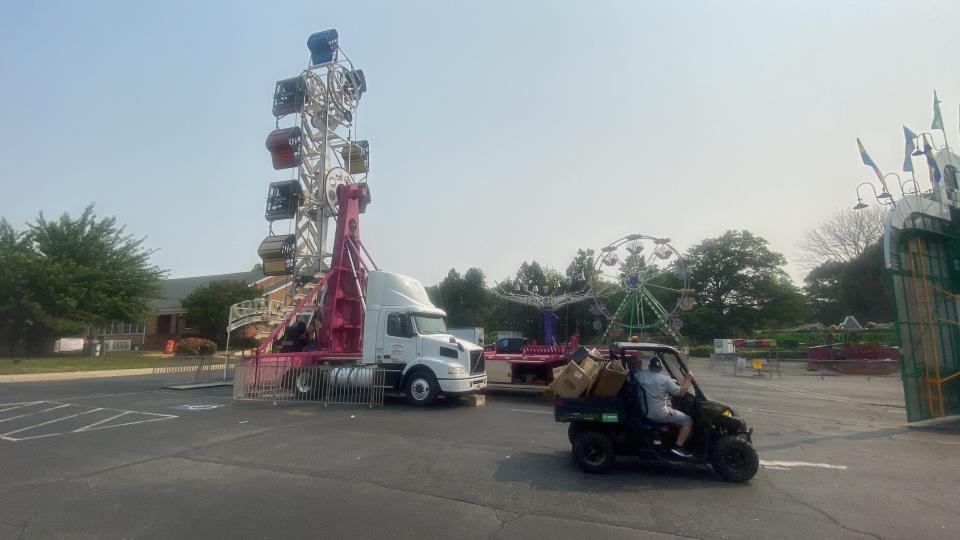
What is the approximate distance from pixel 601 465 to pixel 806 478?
2915 millimetres

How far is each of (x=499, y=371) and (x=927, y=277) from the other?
494 inches

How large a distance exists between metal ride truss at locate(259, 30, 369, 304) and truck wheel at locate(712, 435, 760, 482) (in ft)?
89.0

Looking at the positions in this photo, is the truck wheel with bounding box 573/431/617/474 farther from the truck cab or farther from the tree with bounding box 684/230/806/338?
the tree with bounding box 684/230/806/338

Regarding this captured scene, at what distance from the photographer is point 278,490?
6.23 m

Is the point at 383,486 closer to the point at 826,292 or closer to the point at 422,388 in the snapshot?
the point at 422,388

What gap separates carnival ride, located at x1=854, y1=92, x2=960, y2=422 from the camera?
1352 cm

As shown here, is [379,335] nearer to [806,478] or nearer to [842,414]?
[806,478]

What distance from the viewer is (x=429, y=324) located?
1525cm

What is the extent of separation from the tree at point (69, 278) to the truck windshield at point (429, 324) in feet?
86.7

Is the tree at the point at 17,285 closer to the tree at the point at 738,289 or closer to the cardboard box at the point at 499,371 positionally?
the cardboard box at the point at 499,371

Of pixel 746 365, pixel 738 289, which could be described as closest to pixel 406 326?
pixel 746 365

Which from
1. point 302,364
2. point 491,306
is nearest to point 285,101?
point 302,364

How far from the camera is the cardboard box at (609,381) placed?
7.37m

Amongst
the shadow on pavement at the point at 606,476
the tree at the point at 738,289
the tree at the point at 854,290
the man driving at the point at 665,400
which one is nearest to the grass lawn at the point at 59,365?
the shadow on pavement at the point at 606,476
